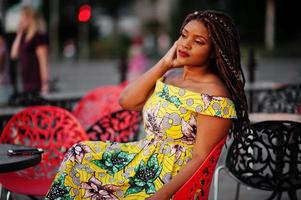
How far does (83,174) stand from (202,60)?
0.90m

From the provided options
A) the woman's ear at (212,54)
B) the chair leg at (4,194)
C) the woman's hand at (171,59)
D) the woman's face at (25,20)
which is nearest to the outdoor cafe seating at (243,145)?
the chair leg at (4,194)

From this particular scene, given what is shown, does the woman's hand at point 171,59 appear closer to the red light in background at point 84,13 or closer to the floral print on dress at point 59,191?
the floral print on dress at point 59,191

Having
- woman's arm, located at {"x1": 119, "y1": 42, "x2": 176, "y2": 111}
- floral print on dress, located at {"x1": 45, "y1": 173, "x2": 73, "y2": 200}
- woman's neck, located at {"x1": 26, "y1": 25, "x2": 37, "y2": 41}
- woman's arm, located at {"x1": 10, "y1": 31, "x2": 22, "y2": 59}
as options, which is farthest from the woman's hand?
woman's arm, located at {"x1": 10, "y1": 31, "x2": 22, "y2": 59}

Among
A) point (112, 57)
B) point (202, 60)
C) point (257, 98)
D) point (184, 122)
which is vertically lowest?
point (112, 57)

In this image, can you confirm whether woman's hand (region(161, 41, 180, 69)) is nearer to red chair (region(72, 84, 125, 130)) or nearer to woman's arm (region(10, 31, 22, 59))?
red chair (region(72, 84, 125, 130))

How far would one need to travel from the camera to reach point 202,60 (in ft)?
11.5

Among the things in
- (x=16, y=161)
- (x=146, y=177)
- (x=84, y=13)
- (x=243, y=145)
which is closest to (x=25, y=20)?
(x=243, y=145)

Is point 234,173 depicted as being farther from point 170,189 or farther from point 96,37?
point 96,37

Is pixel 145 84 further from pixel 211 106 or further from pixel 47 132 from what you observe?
pixel 47 132

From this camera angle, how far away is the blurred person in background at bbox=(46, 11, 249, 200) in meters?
3.36

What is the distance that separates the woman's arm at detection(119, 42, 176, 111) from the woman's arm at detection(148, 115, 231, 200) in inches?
19.9

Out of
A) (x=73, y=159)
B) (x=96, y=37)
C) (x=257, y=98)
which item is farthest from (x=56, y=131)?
(x=96, y=37)

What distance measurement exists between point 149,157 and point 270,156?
1127mm

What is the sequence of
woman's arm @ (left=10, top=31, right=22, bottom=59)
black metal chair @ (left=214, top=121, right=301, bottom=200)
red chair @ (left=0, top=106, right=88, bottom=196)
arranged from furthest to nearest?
woman's arm @ (left=10, top=31, right=22, bottom=59)
red chair @ (left=0, top=106, right=88, bottom=196)
black metal chair @ (left=214, top=121, right=301, bottom=200)
